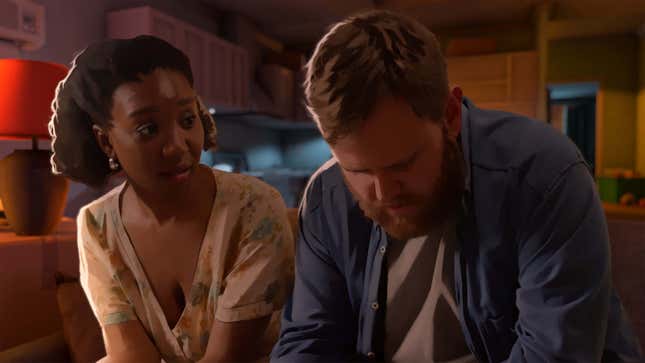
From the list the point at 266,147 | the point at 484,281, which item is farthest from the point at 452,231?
the point at 266,147

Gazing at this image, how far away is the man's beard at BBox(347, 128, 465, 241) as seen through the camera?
1.83 ft

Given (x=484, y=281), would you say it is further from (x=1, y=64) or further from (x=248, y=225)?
(x=1, y=64)

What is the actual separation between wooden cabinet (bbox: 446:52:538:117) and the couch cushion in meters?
3.04

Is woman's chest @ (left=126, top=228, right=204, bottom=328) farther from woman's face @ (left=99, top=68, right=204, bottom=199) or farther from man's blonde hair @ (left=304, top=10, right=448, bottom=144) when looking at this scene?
man's blonde hair @ (left=304, top=10, right=448, bottom=144)

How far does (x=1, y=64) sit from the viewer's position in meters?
0.93

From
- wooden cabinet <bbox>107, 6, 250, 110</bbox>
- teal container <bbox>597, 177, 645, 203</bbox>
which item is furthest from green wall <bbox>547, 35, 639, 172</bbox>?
wooden cabinet <bbox>107, 6, 250, 110</bbox>

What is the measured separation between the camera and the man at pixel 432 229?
493 mm

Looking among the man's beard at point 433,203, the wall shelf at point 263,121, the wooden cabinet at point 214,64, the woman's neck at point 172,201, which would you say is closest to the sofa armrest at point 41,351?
the woman's neck at point 172,201

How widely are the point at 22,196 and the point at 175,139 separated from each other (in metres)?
0.60

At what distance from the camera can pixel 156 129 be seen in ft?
1.70

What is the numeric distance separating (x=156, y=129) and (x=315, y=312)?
37 cm

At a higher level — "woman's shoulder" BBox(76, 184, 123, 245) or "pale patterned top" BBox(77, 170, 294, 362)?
"woman's shoulder" BBox(76, 184, 123, 245)

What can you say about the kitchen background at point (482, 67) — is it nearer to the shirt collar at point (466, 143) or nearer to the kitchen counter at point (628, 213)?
the kitchen counter at point (628, 213)

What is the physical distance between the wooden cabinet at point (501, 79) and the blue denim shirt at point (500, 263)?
2918mm
